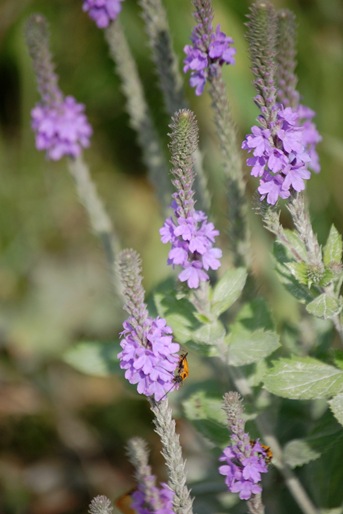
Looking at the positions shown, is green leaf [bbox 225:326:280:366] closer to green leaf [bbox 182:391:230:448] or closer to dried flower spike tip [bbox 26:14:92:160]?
green leaf [bbox 182:391:230:448]

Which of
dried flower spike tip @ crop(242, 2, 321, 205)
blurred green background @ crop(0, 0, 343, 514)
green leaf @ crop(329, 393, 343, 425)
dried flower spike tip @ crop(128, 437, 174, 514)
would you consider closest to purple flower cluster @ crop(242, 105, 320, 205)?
dried flower spike tip @ crop(242, 2, 321, 205)

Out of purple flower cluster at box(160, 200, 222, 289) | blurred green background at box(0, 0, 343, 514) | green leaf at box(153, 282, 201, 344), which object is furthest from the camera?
blurred green background at box(0, 0, 343, 514)

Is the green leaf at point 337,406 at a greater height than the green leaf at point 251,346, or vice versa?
the green leaf at point 251,346

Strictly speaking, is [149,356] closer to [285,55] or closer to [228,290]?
[228,290]

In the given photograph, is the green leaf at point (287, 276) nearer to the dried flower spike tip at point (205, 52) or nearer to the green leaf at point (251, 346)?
the green leaf at point (251, 346)

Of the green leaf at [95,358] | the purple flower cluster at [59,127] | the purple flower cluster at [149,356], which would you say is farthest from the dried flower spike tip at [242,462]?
the purple flower cluster at [59,127]

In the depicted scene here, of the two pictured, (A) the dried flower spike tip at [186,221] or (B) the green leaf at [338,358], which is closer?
(A) the dried flower spike tip at [186,221]

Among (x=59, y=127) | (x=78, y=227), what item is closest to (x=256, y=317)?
(x=59, y=127)
